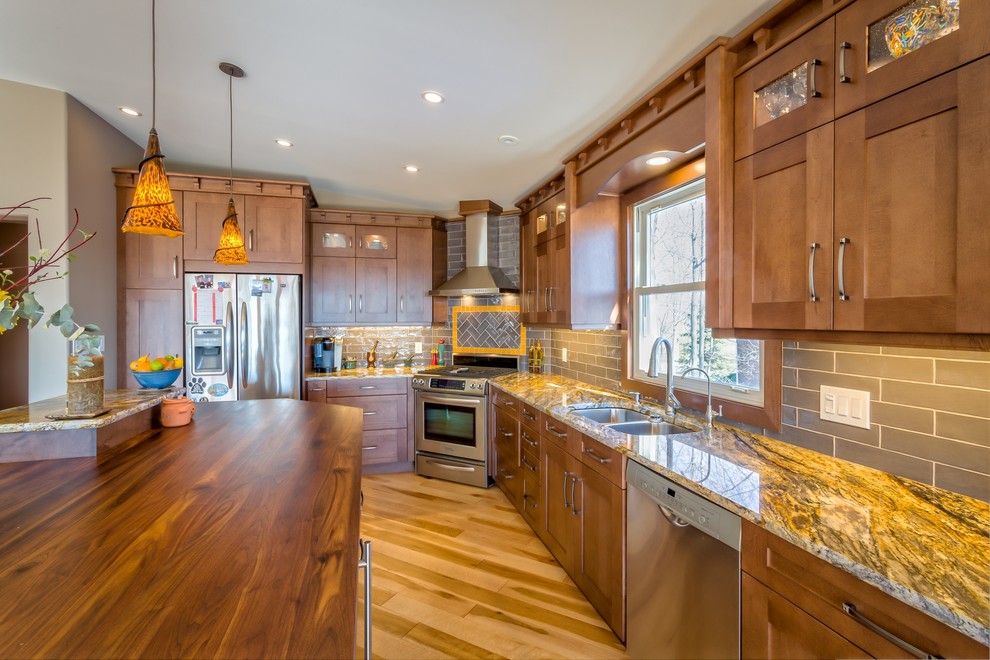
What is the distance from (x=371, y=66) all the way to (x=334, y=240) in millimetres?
2280

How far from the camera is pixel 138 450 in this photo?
1625 millimetres

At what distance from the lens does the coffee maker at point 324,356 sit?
163 inches

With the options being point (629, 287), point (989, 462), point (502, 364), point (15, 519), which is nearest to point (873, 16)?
point (989, 462)

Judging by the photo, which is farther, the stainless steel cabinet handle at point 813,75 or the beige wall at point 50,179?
the beige wall at point 50,179

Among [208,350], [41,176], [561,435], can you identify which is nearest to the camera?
[561,435]

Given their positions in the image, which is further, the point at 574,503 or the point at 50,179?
the point at 50,179

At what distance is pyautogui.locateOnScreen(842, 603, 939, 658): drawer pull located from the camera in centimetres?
81

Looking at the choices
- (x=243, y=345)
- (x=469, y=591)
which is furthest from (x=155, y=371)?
(x=469, y=591)

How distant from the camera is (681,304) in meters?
2.45

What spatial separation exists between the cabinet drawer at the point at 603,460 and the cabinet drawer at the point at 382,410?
2.31m

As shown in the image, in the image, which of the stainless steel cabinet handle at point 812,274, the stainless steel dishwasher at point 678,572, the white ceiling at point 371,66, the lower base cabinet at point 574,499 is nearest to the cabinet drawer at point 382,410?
the lower base cabinet at point 574,499

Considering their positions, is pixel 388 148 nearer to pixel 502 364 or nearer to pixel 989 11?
pixel 502 364

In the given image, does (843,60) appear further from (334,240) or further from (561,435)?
(334,240)

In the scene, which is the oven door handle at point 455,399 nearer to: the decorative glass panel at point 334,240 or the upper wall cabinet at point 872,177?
the decorative glass panel at point 334,240
